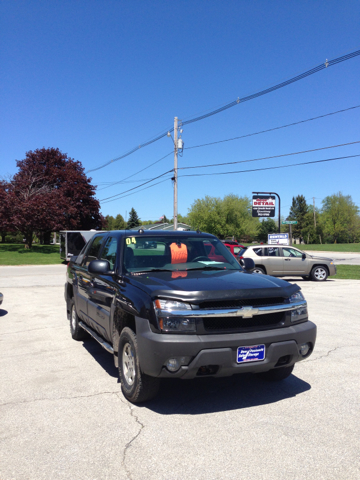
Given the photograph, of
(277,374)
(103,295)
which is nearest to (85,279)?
(103,295)

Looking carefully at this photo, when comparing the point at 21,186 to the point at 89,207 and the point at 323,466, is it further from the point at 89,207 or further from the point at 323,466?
the point at 323,466

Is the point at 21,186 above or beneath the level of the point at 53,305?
above

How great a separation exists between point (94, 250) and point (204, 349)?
314 centimetres

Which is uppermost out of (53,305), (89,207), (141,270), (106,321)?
(89,207)

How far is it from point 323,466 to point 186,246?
9.77ft

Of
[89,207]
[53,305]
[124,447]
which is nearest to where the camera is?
[124,447]

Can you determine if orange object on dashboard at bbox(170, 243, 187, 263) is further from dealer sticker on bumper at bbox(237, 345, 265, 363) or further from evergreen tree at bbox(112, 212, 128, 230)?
evergreen tree at bbox(112, 212, 128, 230)

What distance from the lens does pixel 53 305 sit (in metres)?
10.5

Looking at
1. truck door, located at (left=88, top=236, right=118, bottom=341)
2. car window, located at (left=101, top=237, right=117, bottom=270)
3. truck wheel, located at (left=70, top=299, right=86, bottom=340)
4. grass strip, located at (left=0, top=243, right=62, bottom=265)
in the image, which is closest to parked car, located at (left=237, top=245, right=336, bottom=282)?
truck wheel, located at (left=70, top=299, right=86, bottom=340)

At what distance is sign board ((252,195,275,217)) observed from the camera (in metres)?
31.1

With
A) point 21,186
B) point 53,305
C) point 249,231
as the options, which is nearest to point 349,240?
point 249,231

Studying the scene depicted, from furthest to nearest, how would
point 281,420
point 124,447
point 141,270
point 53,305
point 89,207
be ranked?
point 89,207
point 53,305
point 141,270
point 281,420
point 124,447

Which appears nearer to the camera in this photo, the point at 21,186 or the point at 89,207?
the point at 21,186

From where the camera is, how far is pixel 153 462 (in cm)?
Answer: 291
